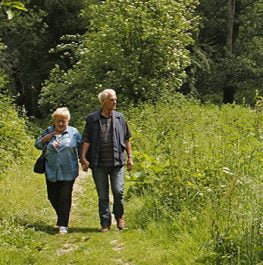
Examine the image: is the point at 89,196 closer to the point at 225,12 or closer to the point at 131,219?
the point at 131,219

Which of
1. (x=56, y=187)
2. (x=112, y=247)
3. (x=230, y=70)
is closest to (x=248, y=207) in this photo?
(x=112, y=247)

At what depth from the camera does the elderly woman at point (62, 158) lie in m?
7.42

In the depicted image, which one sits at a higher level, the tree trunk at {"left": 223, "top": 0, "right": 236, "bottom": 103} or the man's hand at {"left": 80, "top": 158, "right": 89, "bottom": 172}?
the tree trunk at {"left": 223, "top": 0, "right": 236, "bottom": 103}

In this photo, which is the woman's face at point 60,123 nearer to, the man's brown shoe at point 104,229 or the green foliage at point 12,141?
the man's brown shoe at point 104,229

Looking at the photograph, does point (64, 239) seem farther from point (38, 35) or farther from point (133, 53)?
point (38, 35)

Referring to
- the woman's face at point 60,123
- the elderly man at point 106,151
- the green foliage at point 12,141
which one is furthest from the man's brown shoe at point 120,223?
the green foliage at point 12,141

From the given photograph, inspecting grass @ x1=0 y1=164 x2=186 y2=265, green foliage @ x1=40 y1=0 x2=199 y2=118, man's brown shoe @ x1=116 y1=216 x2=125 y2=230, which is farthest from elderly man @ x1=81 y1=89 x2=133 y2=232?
green foliage @ x1=40 y1=0 x2=199 y2=118

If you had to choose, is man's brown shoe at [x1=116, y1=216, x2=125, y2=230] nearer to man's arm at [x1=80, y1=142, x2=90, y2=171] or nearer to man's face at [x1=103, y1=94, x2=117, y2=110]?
man's arm at [x1=80, y1=142, x2=90, y2=171]

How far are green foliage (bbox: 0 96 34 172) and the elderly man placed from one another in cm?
472

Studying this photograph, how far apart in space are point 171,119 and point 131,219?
19.9 ft

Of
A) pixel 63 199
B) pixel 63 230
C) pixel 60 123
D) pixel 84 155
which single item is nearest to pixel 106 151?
pixel 84 155

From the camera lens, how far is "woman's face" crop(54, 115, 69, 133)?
24.3 ft

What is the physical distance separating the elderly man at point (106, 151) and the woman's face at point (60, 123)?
32 cm

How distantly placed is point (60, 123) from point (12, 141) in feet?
19.0
